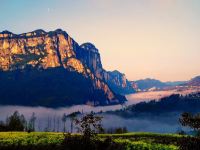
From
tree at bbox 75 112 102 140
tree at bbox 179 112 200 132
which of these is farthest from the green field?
tree at bbox 179 112 200 132

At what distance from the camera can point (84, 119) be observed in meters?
38.8

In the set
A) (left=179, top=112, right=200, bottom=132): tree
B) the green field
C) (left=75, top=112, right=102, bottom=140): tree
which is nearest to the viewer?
(left=179, top=112, right=200, bottom=132): tree

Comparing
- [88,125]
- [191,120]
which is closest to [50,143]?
[88,125]

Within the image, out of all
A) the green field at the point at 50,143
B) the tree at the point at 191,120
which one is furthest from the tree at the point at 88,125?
the tree at the point at 191,120

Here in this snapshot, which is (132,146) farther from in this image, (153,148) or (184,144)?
(184,144)

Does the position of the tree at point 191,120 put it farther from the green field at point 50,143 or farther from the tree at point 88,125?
the tree at point 88,125

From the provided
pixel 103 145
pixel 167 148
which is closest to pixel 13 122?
pixel 167 148

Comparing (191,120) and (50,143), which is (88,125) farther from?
(50,143)

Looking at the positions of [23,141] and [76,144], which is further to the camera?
[23,141]

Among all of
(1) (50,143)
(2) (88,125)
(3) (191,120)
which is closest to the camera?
(3) (191,120)

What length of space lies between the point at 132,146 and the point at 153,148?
3.06 m

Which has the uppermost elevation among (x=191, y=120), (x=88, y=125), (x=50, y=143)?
(x=191, y=120)

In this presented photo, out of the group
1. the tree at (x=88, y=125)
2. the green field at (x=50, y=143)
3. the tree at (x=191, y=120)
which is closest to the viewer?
the tree at (x=191, y=120)

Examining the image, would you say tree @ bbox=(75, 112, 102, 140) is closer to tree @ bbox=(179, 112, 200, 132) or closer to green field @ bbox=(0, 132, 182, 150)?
green field @ bbox=(0, 132, 182, 150)
